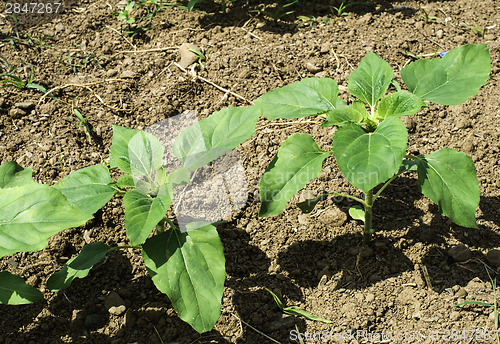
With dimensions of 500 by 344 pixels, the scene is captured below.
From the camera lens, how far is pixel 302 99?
2730 millimetres

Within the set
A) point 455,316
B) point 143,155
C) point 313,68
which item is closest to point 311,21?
point 313,68

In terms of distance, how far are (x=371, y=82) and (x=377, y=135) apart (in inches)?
19.3

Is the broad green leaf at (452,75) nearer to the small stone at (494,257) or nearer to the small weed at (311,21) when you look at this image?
the small stone at (494,257)

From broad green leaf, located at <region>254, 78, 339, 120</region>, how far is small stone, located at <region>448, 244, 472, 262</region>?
1150 mm

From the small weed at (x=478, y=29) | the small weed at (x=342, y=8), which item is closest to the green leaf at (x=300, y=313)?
the small weed at (x=342, y=8)

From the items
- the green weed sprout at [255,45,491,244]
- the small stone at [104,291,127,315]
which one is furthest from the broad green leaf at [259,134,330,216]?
the small stone at [104,291,127,315]

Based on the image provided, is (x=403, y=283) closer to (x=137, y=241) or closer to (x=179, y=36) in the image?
(x=137, y=241)

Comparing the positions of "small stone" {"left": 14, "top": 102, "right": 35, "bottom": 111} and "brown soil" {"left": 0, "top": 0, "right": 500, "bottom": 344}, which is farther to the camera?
"small stone" {"left": 14, "top": 102, "right": 35, "bottom": 111}

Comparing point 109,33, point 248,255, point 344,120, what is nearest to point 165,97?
point 109,33

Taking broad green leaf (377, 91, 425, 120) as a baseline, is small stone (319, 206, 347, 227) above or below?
below

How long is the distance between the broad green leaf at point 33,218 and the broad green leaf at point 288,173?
90 cm

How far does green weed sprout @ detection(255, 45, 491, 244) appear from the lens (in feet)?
7.44

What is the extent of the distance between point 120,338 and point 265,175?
49.4 inches

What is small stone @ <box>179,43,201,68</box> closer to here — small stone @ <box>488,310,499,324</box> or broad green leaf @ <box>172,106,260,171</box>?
broad green leaf @ <box>172,106,260,171</box>
